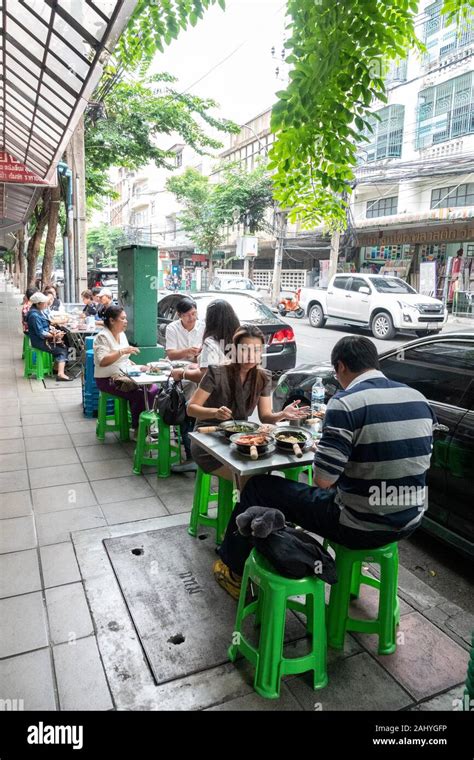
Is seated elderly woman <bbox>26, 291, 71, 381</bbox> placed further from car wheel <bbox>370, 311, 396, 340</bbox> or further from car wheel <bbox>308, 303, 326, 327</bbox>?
car wheel <bbox>308, 303, 326, 327</bbox>

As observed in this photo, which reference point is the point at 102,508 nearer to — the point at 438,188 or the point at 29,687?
the point at 29,687

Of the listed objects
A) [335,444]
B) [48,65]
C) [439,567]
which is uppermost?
[48,65]

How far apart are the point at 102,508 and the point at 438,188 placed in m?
17.8

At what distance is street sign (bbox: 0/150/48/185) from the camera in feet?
27.8

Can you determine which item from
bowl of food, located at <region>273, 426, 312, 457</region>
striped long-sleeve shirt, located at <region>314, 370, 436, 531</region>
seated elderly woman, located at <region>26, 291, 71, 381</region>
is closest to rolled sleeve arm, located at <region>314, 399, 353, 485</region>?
striped long-sleeve shirt, located at <region>314, 370, 436, 531</region>

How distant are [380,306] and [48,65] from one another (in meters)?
10.2

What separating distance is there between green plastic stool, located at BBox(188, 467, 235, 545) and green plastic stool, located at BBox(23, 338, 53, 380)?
589 cm

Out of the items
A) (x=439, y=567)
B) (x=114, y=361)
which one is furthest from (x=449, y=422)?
(x=114, y=361)

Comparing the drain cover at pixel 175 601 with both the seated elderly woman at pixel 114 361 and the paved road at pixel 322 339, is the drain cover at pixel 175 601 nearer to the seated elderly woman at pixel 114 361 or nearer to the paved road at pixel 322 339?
the seated elderly woman at pixel 114 361

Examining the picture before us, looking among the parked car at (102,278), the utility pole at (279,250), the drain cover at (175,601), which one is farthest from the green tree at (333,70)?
the utility pole at (279,250)

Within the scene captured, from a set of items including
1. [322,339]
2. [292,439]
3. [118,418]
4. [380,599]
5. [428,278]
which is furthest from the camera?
[428,278]

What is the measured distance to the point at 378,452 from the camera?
2.23 metres

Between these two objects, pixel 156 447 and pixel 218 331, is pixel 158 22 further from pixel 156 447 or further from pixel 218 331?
pixel 156 447
